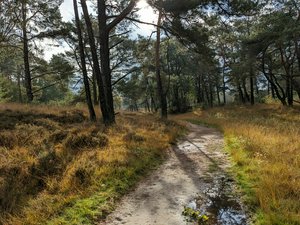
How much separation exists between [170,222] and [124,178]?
80.0 inches

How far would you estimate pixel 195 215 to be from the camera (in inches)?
169

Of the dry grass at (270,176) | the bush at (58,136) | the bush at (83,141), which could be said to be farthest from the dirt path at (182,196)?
the bush at (58,136)

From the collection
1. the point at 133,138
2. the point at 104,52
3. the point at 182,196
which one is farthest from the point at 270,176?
the point at 104,52

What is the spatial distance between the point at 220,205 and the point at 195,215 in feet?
2.33

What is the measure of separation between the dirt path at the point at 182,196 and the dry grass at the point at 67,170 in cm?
34

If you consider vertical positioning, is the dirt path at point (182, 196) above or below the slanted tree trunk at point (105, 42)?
below

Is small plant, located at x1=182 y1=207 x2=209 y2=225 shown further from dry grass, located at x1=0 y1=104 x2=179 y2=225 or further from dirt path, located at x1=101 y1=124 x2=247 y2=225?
dry grass, located at x1=0 y1=104 x2=179 y2=225

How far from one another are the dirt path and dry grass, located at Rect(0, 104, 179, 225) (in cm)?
34

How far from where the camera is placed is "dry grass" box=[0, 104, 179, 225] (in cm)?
451

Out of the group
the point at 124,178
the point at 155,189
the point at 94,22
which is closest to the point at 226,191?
the point at 155,189

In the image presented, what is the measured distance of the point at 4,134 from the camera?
8539mm

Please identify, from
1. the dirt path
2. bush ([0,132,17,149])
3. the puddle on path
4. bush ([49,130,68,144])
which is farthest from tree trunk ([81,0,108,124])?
the puddle on path

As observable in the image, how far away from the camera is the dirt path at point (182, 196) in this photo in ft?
14.1

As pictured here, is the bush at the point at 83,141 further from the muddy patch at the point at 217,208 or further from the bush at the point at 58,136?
the muddy patch at the point at 217,208
